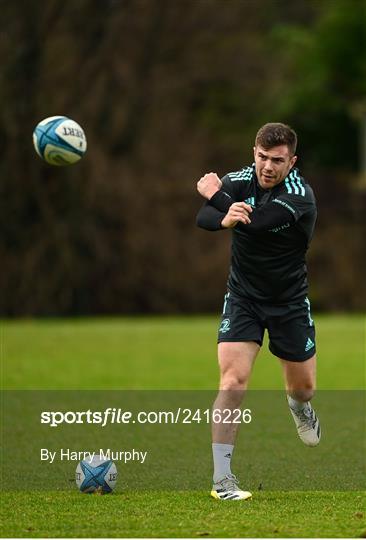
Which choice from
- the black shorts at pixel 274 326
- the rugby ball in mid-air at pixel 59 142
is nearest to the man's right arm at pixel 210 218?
the black shorts at pixel 274 326

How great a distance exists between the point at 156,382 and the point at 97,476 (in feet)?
22.0

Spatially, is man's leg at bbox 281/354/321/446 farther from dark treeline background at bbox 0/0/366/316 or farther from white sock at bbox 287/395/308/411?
dark treeline background at bbox 0/0/366/316

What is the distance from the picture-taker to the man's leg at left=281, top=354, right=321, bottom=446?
24.5ft

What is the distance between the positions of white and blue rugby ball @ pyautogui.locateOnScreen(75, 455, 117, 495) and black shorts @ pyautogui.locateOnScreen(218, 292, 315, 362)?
104 centimetres

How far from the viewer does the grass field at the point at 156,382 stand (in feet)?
19.7

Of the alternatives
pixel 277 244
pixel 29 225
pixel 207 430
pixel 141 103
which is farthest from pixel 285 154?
pixel 141 103

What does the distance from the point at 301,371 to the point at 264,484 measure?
0.76 m

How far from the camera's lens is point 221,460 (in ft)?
22.8

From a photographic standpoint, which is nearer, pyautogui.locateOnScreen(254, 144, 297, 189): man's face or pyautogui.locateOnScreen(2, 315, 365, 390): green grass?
pyautogui.locateOnScreen(254, 144, 297, 189): man's face

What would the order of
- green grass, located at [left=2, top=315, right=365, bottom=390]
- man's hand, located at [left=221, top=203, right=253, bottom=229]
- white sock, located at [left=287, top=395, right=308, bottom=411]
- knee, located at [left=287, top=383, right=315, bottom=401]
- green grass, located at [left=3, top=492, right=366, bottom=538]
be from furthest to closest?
green grass, located at [left=2, top=315, right=365, bottom=390], white sock, located at [left=287, top=395, right=308, bottom=411], knee, located at [left=287, top=383, right=315, bottom=401], man's hand, located at [left=221, top=203, right=253, bottom=229], green grass, located at [left=3, top=492, right=366, bottom=538]

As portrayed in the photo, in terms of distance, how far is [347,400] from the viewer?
487 inches

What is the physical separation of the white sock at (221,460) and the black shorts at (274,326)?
0.66 meters

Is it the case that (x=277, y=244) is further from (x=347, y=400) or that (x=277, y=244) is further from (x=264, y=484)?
(x=347, y=400)

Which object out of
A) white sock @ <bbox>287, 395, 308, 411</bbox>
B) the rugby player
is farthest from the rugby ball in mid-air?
white sock @ <bbox>287, 395, 308, 411</bbox>
